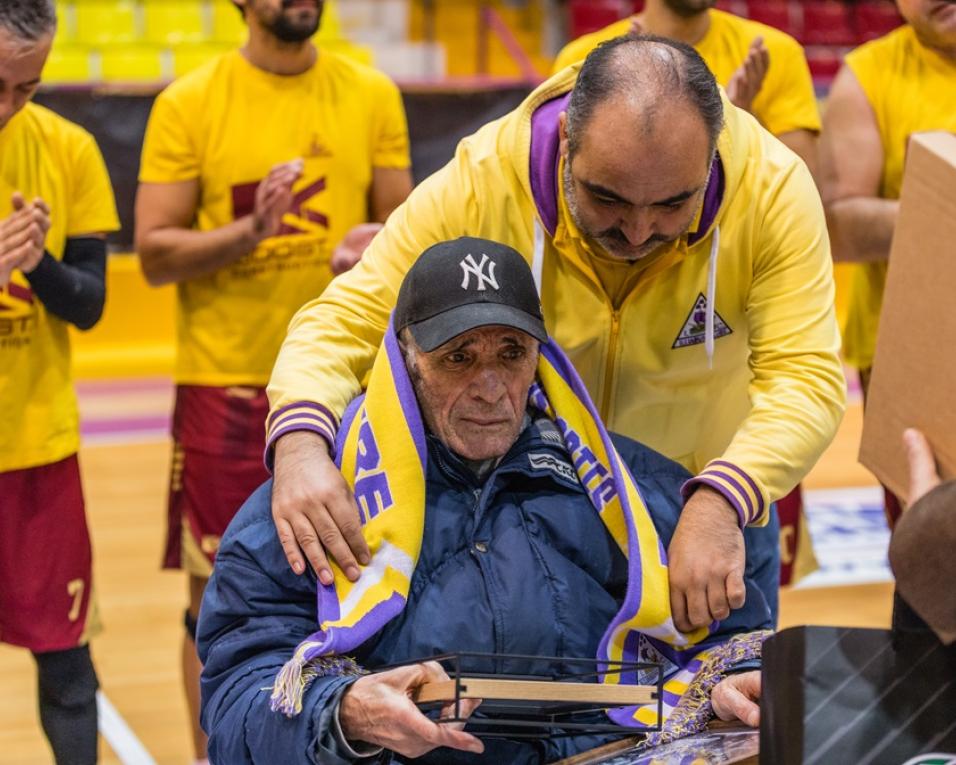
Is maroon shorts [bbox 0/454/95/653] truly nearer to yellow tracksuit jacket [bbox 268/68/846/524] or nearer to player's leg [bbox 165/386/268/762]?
Result: player's leg [bbox 165/386/268/762]

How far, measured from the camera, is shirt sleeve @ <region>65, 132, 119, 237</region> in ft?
10.5

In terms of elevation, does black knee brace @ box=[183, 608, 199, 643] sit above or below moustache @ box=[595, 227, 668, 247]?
below

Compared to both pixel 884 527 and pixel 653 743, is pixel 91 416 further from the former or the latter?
pixel 653 743

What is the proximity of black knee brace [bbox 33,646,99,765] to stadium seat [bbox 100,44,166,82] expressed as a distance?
5092 millimetres

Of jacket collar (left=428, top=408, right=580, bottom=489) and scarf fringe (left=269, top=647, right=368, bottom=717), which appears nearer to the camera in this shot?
scarf fringe (left=269, top=647, right=368, bottom=717)

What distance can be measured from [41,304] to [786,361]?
156cm

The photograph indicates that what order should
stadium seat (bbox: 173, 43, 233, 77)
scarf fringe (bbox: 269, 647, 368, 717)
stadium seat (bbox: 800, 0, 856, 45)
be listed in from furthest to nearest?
1. stadium seat (bbox: 800, 0, 856, 45)
2. stadium seat (bbox: 173, 43, 233, 77)
3. scarf fringe (bbox: 269, 647, 368, 717)

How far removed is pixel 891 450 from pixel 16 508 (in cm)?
188

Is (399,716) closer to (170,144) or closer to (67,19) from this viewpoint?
(170,144)

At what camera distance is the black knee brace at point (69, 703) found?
312cm

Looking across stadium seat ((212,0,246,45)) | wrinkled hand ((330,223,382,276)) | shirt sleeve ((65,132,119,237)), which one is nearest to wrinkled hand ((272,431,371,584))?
wrinkled hand ((330,223,382,276))

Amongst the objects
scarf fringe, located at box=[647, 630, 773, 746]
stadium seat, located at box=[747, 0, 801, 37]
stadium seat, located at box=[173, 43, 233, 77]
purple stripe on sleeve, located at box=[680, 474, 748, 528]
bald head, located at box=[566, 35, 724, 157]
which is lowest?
stadium seat, located at box=[747, 0, 801, 37]

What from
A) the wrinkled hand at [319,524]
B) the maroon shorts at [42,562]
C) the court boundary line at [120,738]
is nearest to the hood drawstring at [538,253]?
the wrinkled hand at [319,524]

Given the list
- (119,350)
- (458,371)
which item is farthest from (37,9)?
(119,350)
